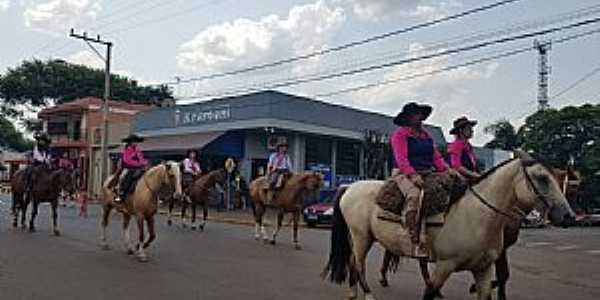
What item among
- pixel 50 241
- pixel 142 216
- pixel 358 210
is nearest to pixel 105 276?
pixel 142 216

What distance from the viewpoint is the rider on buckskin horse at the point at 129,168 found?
12.7 m

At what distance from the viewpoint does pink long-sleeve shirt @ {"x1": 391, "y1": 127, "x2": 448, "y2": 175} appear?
7.38 metres

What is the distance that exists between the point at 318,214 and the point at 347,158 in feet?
44.2

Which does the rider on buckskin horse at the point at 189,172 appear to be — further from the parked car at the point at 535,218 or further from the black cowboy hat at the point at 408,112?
the black cowboy hat at the point at 408,112

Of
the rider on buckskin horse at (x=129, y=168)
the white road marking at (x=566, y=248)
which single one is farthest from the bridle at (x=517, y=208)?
the white road marking at (x=566, y=248)

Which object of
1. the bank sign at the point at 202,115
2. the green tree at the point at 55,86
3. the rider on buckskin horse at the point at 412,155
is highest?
the green tree at the point at 55,86

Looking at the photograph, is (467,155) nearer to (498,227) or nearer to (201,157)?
(498,227)

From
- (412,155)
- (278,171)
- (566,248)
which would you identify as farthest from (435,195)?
(566,248)

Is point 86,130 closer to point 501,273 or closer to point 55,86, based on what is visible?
point 55,86

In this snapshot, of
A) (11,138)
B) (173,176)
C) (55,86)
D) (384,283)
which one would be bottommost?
(384,283)

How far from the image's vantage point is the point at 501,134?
224 ft

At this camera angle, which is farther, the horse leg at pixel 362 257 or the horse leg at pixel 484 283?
the horse leg at pixel 362 257

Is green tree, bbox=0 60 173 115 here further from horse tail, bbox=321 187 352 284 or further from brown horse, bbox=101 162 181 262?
horse tail, bbox=321 187 352 284

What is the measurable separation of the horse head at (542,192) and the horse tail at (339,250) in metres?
2.73
